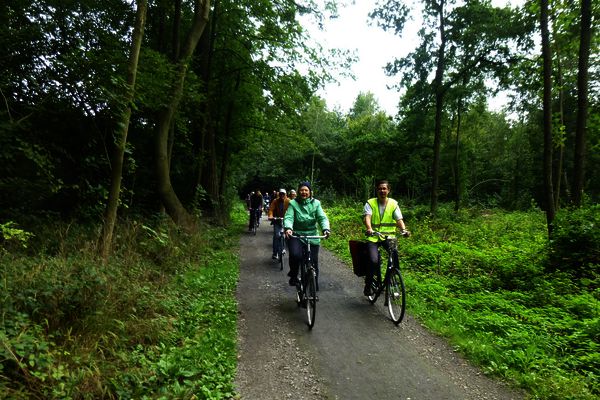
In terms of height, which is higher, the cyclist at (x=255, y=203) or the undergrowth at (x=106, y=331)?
the cyclist at (x=255, y=203)

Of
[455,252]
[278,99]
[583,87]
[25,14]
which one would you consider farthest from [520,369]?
[278,99]

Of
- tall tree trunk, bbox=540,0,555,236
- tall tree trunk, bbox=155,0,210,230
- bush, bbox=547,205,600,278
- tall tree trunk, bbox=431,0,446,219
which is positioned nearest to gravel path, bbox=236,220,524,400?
bush, bbox=547,205,600,278

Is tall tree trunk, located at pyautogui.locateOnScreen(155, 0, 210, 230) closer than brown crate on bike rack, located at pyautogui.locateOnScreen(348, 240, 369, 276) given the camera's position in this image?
No

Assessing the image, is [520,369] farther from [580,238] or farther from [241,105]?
[241,105]

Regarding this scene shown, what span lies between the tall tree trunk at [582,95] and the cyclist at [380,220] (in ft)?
19.9

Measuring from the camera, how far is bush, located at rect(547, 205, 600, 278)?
25.4 ft

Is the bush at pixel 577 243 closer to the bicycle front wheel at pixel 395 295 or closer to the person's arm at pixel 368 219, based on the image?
the bicycle front wheel at pixel 395 295

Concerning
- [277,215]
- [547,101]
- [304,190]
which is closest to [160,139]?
[277,215]

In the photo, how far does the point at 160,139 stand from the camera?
10539 millimetres

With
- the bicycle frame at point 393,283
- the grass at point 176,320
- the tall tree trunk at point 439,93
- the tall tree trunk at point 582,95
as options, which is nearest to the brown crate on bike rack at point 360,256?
the bicycle frame at point 393,283

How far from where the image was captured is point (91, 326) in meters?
4.15

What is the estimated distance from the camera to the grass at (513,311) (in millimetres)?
4344

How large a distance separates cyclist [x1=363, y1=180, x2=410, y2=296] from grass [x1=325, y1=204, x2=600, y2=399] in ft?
4.28

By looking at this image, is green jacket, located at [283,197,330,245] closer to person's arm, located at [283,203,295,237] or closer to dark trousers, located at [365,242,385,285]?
person's arm, located at [283,203,295,237]
